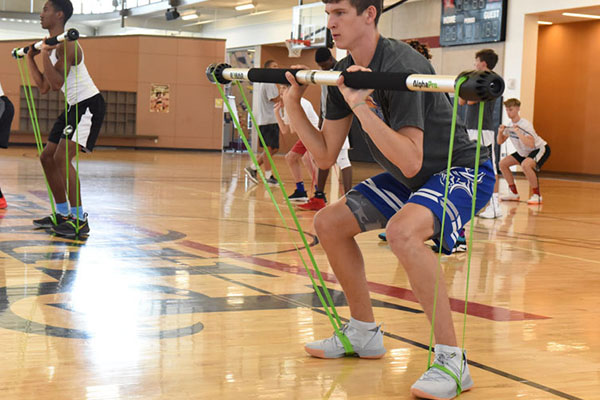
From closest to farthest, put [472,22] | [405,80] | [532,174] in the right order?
1. [405,80]
2. [532,174]
3. [472,22]

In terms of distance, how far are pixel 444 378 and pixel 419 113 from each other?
0.79 meters

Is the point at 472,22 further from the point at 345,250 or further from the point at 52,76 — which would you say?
the point at 345,250

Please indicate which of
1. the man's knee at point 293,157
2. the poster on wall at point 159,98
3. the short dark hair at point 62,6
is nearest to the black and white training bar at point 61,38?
the short dark hair at point 62,6

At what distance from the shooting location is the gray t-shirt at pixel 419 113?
8.11ft

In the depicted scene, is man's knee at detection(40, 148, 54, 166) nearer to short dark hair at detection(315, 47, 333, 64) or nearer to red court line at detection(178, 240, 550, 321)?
red court line at detection(178, 240, 550, 321)

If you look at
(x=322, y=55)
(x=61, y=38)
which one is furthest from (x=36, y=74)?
(x=322, y=55)

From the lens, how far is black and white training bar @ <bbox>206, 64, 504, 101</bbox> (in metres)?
2.09

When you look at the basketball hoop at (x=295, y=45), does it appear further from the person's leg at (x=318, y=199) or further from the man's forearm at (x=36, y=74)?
the man's forearm at (x=36, y=74)

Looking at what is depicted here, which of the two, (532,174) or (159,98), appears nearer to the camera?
(532,174)

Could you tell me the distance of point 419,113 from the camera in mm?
2451

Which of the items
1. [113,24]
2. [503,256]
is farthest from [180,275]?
[113,24]

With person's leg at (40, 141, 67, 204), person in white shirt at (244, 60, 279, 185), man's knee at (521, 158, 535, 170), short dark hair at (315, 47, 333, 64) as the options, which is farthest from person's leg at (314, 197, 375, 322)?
person in white shirt at (244, 60, 279, 185)

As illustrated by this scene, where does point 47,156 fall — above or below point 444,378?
above

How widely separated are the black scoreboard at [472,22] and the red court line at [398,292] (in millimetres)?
11744
